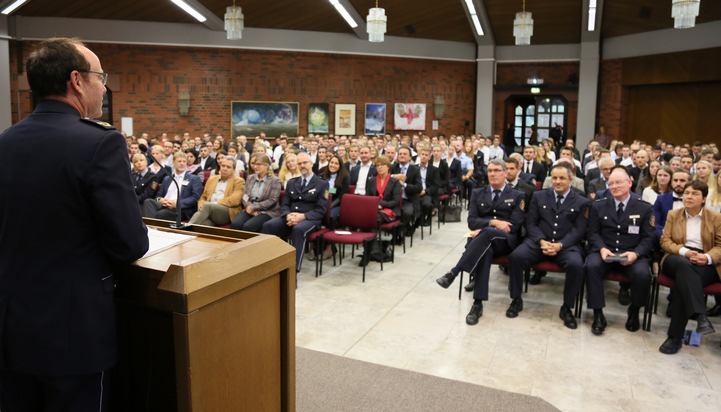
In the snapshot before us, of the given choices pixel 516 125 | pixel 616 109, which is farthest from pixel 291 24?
pixel 616 109

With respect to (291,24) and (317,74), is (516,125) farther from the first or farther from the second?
(291,24)

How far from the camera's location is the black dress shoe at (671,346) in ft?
13.1

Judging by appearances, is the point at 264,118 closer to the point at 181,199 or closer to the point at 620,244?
the point at 181,199

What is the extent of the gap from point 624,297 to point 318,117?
39.6ft

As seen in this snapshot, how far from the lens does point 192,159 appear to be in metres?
8.64

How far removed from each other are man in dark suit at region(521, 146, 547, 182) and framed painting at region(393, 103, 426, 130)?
840cm

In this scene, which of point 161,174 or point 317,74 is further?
point 317,74

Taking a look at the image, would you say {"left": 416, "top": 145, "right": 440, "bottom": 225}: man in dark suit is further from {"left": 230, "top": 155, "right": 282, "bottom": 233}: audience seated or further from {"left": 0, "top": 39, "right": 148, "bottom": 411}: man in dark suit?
{"left": 0, "top": 39, "right": 148, "bottom": 411}: man in dark suit

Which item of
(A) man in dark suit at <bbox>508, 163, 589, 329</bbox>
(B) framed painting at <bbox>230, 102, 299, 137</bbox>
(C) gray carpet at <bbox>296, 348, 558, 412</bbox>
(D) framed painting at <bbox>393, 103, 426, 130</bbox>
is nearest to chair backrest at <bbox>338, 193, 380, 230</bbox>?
(A) man in dark suit at <bbox>508, 163, 589, 329</bbox>

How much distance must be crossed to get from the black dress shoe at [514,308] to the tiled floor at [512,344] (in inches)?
2.1

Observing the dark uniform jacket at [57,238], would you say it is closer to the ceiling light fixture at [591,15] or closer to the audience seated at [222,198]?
the audience seated at [222,198]

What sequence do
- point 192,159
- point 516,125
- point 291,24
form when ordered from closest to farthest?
point 192,159 < point 291,24 < point 516,125

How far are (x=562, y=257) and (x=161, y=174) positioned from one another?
476cm

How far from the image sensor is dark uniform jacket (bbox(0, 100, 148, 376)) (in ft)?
4.85
